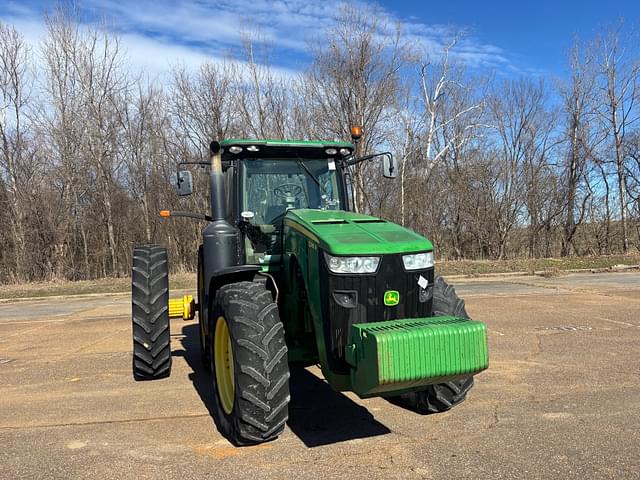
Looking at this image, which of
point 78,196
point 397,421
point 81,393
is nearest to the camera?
point 397,421

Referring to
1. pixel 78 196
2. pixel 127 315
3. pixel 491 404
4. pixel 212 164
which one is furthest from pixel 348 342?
pixel 78 196

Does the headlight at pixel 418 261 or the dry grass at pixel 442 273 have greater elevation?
the headlight at pixel 418 261

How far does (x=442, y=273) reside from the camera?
17875 mm

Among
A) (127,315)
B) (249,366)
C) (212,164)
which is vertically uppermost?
(212,164)

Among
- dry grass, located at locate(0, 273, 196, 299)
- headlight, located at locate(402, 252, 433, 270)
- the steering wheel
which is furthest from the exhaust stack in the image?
dry grass, located at locate(0, 273, 196, 299)

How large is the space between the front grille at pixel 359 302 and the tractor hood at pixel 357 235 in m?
0.11

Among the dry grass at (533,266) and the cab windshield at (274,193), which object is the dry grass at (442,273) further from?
the cab windshield at (274,193)

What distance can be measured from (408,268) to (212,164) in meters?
2.12

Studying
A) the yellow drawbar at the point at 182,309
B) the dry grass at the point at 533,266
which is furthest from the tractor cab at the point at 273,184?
the dry grass at the point at 533,266

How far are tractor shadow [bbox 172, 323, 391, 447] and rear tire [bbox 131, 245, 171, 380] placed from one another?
488 mm

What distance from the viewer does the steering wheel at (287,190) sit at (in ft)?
17.3

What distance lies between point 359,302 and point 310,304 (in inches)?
17.9

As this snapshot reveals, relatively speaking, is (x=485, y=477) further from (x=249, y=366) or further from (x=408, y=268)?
(x=249, y=366)

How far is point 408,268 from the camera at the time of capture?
145 inches
